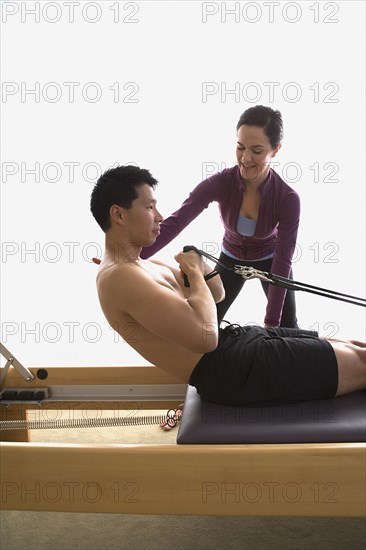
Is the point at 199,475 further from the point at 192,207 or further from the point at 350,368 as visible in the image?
the point at 192,207

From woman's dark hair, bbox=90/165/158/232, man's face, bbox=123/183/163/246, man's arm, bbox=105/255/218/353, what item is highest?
woman's dark hair, bbox=90/165/158/232

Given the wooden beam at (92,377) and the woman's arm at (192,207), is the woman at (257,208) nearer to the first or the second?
the woman's arm at (192,207)

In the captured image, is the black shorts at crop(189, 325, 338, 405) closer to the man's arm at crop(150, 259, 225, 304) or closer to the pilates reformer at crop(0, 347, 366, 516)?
Result: the pilates reformer at crop(0, 347, 366, 516)

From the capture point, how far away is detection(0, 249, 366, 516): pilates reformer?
183cm

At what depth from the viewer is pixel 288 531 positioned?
86.5 inches

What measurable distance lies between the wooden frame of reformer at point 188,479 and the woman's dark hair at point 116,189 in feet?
2.32

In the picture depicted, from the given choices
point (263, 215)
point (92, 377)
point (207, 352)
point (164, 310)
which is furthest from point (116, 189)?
point (92, 377)

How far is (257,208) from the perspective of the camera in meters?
2.48

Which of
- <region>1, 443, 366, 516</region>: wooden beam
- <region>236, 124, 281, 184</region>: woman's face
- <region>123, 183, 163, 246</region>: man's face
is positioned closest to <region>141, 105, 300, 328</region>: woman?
<region>236, 124, 281, 184</region>: woman's face

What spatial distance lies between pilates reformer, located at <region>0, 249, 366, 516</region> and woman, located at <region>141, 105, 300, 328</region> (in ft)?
2.15

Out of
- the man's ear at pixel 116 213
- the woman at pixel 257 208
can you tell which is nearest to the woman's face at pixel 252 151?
the woman at pixel 257 208

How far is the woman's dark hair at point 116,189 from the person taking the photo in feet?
6.56

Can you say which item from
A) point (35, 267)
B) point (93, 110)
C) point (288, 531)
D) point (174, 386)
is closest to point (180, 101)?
point (93, 110)

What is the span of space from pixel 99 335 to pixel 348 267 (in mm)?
1597
